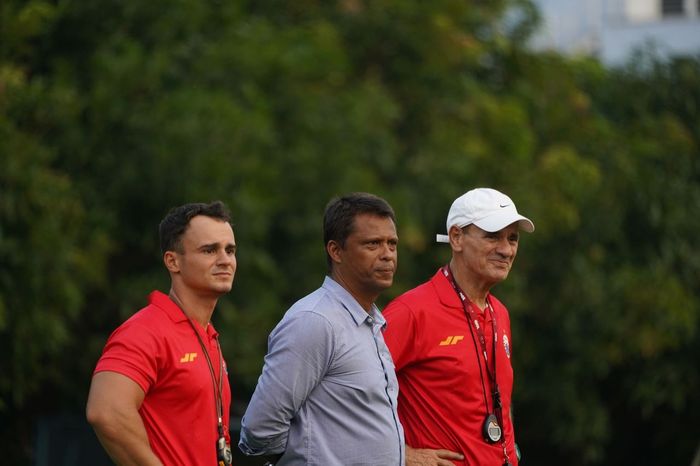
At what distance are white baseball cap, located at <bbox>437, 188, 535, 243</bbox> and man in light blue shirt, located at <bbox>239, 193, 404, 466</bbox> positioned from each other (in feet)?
2.16

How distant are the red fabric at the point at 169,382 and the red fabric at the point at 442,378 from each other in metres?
0.97

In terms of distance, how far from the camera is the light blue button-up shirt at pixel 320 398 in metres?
4.64

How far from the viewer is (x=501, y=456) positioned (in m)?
5.24

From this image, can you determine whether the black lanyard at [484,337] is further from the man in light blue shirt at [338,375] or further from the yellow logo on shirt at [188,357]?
the yellow logo on shirt at [188,357]

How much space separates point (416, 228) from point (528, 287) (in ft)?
12.4

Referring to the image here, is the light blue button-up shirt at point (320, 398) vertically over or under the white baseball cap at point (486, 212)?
under

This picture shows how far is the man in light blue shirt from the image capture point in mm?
4645

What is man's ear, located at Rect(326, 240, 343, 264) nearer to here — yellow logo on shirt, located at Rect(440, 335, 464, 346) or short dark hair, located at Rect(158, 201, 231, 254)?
short dark hair, located at Rect(158, 201, 231, 254)

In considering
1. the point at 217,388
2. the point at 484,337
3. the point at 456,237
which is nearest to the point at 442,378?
the point at 484,337

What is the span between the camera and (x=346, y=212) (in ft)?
15.9

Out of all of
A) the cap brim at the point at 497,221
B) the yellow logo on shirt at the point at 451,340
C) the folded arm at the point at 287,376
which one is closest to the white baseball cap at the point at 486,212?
the cap brim at the point at 497,221

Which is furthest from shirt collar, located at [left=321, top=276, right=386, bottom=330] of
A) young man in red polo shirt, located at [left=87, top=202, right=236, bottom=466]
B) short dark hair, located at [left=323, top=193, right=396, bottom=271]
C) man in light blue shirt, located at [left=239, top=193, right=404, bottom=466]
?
young man in red polo shirt, located at [left=87, top=202, right=236, bottom=466]

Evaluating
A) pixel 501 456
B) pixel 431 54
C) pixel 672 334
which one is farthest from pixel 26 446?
pixel 501 456

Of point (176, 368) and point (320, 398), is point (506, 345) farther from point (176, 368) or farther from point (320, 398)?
point (176, 368)
